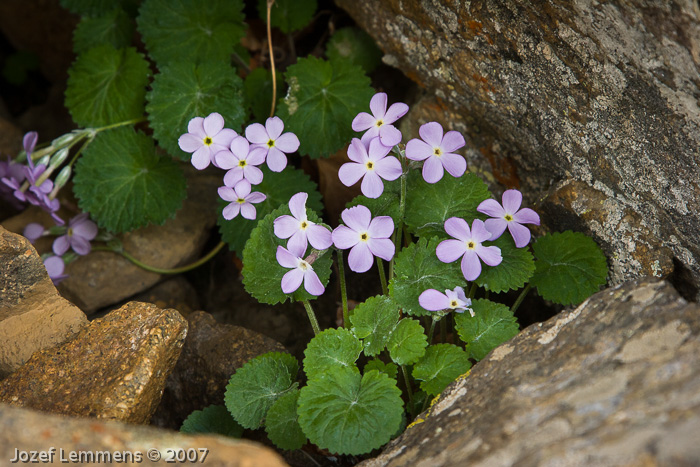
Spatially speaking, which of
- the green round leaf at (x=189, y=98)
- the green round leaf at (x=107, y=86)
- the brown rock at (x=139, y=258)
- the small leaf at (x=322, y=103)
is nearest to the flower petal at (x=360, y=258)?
the small leaf at (x=322, y=103)

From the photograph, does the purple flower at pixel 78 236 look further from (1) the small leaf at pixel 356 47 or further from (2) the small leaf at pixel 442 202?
(2) the small leaf at pixel 442 202

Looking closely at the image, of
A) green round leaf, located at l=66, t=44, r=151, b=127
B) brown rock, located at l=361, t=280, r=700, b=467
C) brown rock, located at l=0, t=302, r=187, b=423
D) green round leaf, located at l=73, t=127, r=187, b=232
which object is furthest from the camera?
green round leaf, located at l=66, t=44, r=151, b=127

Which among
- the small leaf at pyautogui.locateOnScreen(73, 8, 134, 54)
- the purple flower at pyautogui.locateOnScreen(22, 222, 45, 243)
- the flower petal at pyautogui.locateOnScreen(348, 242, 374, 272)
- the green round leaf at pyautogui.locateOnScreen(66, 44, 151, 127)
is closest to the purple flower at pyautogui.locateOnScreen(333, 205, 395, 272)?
the flower petal at pyautogui.locateOnScreen(348, 242, 374, 272)

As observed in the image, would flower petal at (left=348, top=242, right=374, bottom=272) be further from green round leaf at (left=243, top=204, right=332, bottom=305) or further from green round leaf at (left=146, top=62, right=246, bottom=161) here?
green round leaf at (left=146, top=62, right=246, bottom=161)

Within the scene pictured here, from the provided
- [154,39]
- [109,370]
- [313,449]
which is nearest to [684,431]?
[313,449]

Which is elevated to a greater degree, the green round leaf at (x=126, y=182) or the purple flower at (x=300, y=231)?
the purple flower at (x=300, y=231)

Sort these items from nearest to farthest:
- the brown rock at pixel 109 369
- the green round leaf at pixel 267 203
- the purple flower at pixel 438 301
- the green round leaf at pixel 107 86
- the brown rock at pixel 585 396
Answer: the brown rock at pixel 585 396 → the brown rock at pixel 109 369 → the purple flower at pixel 438 301 → the green round leaf at pixel 267 203 → the green round leaf at pixel 107 86

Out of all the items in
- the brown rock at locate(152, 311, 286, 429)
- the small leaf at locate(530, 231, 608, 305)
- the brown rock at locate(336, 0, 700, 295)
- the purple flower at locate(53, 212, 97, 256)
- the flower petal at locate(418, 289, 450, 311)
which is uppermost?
the brown rock at locate(336, 0, 700, 295)

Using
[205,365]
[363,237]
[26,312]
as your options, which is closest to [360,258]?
[363,237]
